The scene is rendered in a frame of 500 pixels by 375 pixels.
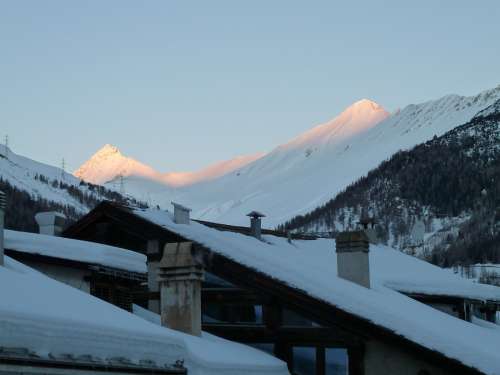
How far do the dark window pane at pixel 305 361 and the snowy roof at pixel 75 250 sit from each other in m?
3.58

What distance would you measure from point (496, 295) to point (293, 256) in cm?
901

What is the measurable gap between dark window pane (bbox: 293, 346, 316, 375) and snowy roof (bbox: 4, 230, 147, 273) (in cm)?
358

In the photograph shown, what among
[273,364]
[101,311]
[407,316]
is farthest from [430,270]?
[101,311]

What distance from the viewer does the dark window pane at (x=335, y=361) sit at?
16.9 metres

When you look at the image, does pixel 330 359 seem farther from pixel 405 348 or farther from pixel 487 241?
pixel 487 241

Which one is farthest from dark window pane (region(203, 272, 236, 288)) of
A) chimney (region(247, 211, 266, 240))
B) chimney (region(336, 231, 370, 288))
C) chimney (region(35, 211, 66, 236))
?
chimney (region(247, 211, 266, 240))

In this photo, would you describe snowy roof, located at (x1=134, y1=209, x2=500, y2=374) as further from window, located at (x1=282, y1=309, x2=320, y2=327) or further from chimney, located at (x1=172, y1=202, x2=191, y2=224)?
window, located at (x1=282, y1=309, x2=320, y2=327)

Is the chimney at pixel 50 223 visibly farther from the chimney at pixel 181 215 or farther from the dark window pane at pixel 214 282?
the dark window pane at pixel 214 282

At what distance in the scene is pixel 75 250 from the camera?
1789 cm

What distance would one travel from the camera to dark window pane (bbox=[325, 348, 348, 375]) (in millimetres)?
16922

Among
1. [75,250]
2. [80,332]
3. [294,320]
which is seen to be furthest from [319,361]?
[80,332]

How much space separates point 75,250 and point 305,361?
14.6 feet

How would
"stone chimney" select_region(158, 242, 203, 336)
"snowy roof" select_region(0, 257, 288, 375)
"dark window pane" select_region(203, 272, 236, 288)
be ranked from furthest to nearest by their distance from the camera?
"dark window pane" select_region(203, 272, 236, 288) → "stone chimney" select_region(158, 242, 203, 336) → "snowy roof" select_region(0, 257, 288, 375)

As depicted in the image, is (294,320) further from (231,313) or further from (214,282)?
(214,282)
